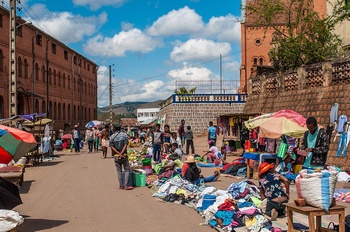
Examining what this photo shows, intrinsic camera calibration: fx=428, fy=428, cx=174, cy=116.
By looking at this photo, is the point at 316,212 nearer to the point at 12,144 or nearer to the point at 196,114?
the point at 12,144

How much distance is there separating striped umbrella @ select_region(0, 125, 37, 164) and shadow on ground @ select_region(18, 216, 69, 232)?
4.06 feet

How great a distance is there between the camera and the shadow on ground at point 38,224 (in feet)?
24.9

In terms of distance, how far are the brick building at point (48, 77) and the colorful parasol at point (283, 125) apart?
19.2 m

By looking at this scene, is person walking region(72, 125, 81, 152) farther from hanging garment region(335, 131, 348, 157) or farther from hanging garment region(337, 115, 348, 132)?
hanging garment region(335, 131, 348, 157)

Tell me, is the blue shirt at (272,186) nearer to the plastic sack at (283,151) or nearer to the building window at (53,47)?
the plastic sack at (283,151)

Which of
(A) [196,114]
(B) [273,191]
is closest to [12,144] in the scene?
(B) [273,191]

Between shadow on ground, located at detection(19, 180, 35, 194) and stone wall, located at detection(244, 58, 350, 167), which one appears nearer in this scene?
shadow on ground, located at detection(19, 180, 35, 194)

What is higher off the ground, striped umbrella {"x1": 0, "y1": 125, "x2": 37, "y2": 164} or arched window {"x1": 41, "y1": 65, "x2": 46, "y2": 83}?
arched window {"x1": 41, "y1": 65, "x2": 46, "y2": 83}

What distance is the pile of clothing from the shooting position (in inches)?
282

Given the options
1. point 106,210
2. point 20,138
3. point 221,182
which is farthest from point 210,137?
point 20,138

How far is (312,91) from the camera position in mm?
19078

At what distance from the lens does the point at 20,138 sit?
7.70 metres

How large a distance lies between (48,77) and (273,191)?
41.1m

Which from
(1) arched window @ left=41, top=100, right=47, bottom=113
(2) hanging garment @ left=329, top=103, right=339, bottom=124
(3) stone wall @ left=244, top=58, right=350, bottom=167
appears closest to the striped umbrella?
(3) stone wall @ left=244, top=58, right=350, bottom=167
